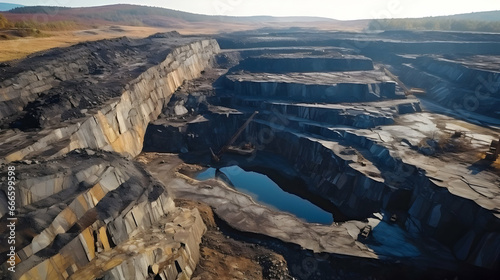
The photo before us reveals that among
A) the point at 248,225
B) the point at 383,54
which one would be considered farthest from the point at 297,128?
the point at 383,54

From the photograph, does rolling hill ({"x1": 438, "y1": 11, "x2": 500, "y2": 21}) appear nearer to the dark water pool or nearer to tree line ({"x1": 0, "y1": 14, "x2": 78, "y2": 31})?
the dark water pool

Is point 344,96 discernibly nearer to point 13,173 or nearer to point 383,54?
point 383,54

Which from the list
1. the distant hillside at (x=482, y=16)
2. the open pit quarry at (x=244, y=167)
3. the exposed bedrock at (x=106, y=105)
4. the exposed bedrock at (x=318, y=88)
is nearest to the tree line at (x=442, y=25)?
the open pit quarry at (x=244, y=167)

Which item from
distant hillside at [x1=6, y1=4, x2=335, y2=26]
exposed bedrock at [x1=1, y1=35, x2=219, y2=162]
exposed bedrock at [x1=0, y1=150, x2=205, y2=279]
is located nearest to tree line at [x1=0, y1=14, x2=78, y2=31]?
exposed bedrock at [x1=1, y1=35, x2=219, y2=162]

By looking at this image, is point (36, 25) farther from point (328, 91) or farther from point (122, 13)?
point (122, 13)

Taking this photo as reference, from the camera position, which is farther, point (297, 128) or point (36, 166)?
point (297, 128)

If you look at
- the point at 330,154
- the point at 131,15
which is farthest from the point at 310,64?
the point at 131,15

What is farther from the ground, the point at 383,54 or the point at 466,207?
the point at 383,54
